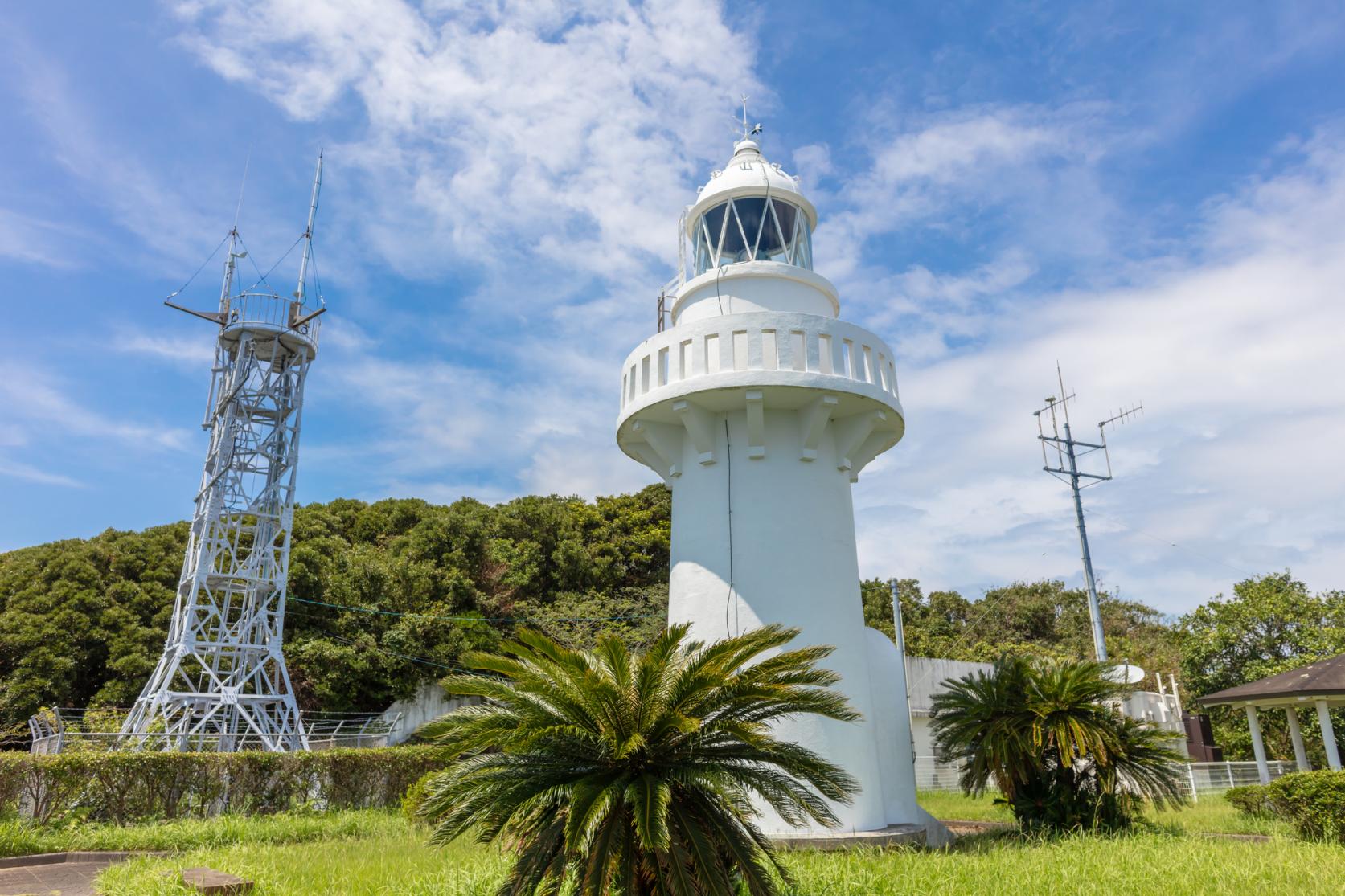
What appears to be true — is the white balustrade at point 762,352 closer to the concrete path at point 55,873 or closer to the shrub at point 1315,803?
the shrub at point 1315,803

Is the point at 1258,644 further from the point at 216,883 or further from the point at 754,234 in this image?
the point at 216,883

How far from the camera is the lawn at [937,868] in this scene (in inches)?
283

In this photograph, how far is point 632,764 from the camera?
6.37m

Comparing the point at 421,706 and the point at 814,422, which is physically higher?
the point at 814,422

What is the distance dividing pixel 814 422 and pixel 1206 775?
59.7 feet

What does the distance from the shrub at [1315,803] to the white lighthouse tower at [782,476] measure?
507 centimetres

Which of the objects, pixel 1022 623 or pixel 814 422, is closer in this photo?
pixel 814 422

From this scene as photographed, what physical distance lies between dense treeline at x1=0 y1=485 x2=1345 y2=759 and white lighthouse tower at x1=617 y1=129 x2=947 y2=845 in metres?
15.1

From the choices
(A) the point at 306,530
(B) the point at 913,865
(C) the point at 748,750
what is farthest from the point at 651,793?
(A) the point at 306,530

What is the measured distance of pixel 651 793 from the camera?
19.0 feet

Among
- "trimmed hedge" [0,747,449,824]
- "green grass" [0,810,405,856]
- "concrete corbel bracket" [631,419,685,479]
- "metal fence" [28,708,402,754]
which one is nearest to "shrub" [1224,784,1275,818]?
"concrete corbel bracket" [631,419,685,479]

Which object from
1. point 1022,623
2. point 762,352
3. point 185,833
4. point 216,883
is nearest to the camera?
point 216,883

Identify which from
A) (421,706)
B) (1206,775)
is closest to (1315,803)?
(1206,775)

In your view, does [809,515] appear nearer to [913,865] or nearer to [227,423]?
[913,865]
